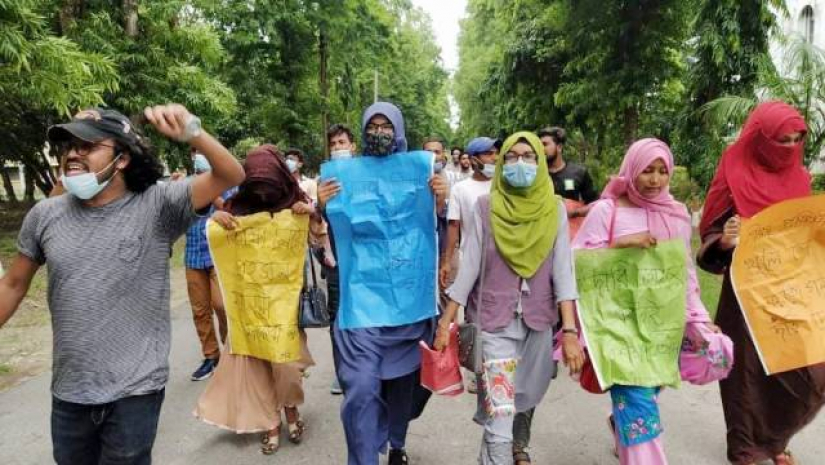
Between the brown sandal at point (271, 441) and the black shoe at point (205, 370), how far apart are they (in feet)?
4.94

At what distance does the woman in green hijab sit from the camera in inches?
116

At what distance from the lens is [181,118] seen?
1963 mm

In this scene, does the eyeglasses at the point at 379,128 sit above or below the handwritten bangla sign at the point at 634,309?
above

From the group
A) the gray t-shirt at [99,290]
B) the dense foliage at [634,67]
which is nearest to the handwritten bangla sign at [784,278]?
the gray t-shirt at [99,290]

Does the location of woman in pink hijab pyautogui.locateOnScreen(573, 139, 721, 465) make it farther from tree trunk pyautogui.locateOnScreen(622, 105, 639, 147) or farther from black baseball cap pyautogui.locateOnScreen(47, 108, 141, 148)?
tree trunk pyautogui.locateOnScreen(622, 105, 639, 147)

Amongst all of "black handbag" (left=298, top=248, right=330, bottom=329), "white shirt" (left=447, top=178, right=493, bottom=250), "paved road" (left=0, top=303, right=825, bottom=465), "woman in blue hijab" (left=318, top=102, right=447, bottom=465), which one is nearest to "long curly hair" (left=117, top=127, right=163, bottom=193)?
"woman in blue hijab" (left=318, top=102, right=447, bottom=465)

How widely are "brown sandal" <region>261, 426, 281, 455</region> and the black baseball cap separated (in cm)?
219

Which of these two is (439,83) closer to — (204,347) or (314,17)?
(314,17)

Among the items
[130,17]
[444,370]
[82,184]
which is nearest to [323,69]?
[130,17]

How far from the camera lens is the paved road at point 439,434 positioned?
362cm

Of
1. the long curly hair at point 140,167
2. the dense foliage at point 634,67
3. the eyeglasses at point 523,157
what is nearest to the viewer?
the long curly hair at point 140,167

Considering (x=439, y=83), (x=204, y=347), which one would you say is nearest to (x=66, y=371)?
(x=204, y=347)

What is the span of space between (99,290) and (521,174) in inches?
74.3

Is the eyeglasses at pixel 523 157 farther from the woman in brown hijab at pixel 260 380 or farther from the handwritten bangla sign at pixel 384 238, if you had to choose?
the woman in brown hijab at pixel 260 380
